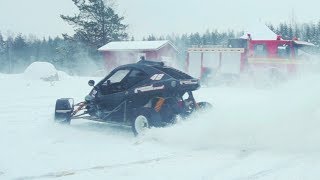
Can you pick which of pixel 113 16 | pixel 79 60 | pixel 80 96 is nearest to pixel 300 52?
pixel 80 96

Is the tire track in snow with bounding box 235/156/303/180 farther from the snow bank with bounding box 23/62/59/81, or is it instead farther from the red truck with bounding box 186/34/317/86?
the snow bank with bounding box 23/62/59/81

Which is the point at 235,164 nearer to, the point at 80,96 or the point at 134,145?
the point at 134,145

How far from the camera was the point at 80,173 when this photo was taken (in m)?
5.72

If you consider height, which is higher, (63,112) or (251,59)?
(251,59)

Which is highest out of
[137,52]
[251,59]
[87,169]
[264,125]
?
[137,52]

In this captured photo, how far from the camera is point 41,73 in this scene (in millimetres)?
27750

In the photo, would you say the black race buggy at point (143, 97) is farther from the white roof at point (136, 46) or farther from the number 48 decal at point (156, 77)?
the white roof at point (136, 46)

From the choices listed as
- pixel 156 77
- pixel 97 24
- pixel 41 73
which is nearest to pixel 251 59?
pixel 156 77

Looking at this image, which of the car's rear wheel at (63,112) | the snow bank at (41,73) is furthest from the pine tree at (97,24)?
the car's rear wheel at (63,112)

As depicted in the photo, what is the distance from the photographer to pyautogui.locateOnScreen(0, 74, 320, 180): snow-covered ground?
18.9 ft

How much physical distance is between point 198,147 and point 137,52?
2945cm

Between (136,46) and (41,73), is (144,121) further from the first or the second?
(136,46)

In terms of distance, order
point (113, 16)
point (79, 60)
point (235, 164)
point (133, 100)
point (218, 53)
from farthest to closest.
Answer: point (79, 60) < point (113, 16) < point (218, 53) < point (133, 100) < point (235, 164)

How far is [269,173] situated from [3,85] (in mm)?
16883
